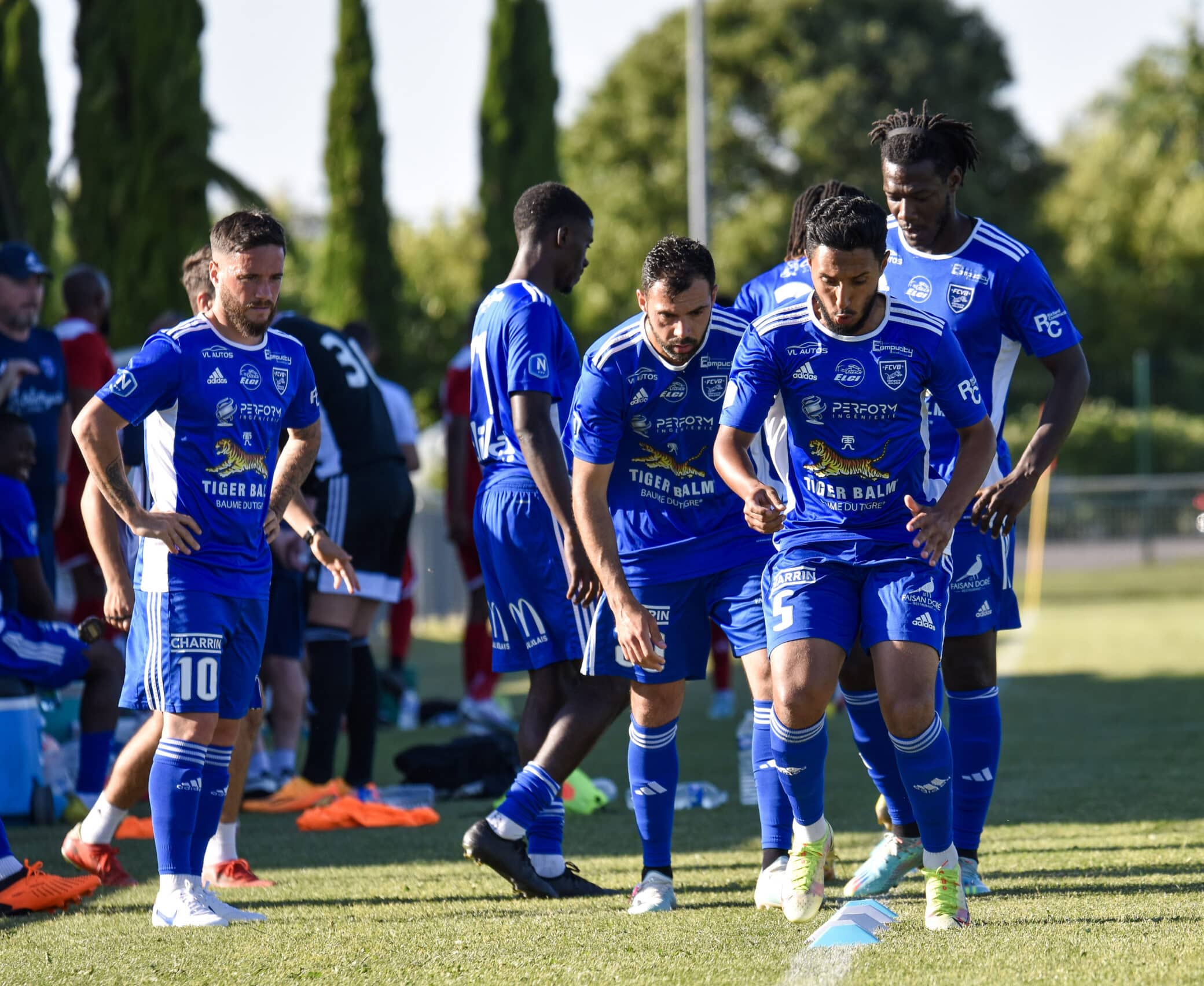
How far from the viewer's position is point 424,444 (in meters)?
31.5

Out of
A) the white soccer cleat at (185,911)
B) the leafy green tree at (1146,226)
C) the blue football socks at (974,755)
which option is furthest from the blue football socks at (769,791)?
the leafy green tree at (1146,226)

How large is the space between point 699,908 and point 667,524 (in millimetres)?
1207

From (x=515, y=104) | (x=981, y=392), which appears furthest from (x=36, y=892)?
(x=515, y=104)

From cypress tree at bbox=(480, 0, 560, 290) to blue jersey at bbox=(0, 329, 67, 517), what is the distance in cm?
1853

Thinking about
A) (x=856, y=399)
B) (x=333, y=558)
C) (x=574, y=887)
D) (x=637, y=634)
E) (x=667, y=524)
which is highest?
(x=856, y=399)

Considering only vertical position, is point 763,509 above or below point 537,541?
above

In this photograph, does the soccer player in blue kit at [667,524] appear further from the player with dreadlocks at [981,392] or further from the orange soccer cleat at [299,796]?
the orange soccer cleat at [299,796]

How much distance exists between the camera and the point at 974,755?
5.48 m

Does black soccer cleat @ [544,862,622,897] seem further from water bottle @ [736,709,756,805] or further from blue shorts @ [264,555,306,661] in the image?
blue shorts @ [264,555,306,661]

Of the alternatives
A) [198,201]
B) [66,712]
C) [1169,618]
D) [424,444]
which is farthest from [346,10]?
[66,712]

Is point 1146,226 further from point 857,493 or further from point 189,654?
point 189,654

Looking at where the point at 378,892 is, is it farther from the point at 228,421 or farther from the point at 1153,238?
the point at 1153,238

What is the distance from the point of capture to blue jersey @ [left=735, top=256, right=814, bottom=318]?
5.55m

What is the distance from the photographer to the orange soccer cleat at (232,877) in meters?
5.79
